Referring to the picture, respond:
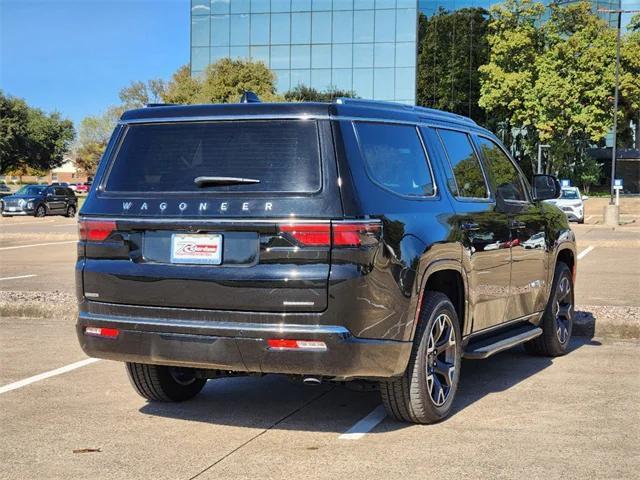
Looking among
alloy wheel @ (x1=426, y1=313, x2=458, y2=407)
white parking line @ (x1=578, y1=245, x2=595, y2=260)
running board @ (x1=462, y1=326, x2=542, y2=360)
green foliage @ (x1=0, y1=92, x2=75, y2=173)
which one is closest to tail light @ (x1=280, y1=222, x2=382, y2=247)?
alloy wheel @ (x1=426, y1=313, x2=458, y2=407)

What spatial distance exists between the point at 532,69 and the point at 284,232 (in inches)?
2070

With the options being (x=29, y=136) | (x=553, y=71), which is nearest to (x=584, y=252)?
(x=553, y=71)

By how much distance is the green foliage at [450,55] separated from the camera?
57.2m

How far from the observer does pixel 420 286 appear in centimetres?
477

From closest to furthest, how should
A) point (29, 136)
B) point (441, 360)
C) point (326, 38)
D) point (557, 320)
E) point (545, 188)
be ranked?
point (441, 360), point (545, 188), point (557, 320), point (326, 38), point (29, 136)

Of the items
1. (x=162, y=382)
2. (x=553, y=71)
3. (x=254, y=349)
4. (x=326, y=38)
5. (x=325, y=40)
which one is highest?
(x=326, y=38)

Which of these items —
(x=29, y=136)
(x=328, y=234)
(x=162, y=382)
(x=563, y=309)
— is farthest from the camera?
(x=29, y=136)

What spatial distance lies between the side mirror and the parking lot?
1.44 meters

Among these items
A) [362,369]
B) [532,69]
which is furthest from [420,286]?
[532,69]

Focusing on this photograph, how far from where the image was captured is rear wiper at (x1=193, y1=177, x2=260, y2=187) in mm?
4582

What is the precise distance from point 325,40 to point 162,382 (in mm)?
54103

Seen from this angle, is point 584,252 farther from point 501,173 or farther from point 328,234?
point 328,234

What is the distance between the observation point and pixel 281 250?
4.38m

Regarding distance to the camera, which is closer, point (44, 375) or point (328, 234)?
point (328, 234)
